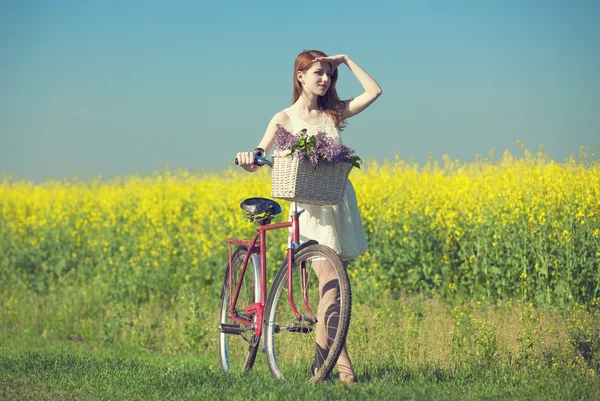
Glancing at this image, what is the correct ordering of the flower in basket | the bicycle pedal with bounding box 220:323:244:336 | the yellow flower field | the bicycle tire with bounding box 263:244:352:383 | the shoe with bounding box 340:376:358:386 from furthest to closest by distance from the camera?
the yellow flower field
the bicycle pedal with bounding box 220:323:244:336
the shoe with bounding box 340:376:358:386
the flower in basket
the bicycle tire with bounding box 263:244:352:383

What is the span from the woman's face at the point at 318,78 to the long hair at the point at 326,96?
6 centimetres

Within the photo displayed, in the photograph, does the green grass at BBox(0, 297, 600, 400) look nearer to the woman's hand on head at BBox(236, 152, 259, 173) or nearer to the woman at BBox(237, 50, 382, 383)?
the woman at BBox(237, 50, 382, 383)

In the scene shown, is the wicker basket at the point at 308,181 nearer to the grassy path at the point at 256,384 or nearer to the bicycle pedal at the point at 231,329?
the grassy path at the point at 256,384

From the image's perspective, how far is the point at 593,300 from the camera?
8.81 metres

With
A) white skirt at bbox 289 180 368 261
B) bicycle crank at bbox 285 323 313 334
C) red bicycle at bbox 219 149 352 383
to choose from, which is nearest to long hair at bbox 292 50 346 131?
white skirt at bbox 289 180 368 261

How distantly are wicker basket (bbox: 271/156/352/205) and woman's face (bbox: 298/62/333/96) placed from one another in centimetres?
71

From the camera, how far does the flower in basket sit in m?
5.08

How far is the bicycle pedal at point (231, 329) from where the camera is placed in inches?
244

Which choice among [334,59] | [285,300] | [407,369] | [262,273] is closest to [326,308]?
[285,300]

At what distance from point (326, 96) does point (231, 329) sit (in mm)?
1933

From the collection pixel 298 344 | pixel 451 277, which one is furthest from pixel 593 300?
pixel 298 344

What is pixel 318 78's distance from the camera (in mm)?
5648

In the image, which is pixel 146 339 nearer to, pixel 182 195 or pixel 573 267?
pixel 182 195

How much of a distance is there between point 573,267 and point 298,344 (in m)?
3.61
